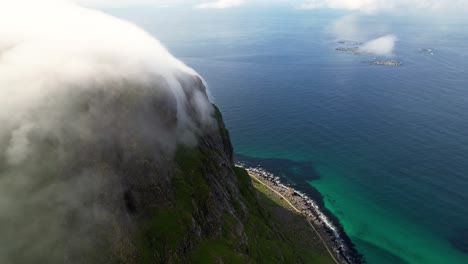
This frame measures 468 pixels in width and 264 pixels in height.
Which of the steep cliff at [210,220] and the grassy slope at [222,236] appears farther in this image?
the steep cliff at [210,220]

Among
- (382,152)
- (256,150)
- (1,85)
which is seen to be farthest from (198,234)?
(382,152)

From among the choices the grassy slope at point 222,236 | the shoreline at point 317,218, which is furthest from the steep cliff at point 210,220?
the shoreline at point 317,218

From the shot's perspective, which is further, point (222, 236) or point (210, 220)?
point (210, 220)

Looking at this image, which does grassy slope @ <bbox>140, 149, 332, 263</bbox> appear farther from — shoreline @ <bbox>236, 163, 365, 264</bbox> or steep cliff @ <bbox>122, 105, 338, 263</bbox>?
shoreline @ <bbox>236, 163, 365, 264</bbox>

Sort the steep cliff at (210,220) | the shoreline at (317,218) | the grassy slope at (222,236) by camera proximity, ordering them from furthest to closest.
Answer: the shoreline at (317,218)
the steep cliff at (210,220)
the grassy slope at (222,236)

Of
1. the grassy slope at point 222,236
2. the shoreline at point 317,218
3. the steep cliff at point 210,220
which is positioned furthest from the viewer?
the shoreline at point 317,218

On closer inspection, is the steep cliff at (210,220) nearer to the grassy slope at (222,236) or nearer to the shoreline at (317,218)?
the grassy slope at (222,236)

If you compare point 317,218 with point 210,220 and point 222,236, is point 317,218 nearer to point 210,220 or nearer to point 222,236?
point 222,236

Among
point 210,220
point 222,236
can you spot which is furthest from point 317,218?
point 210,220
